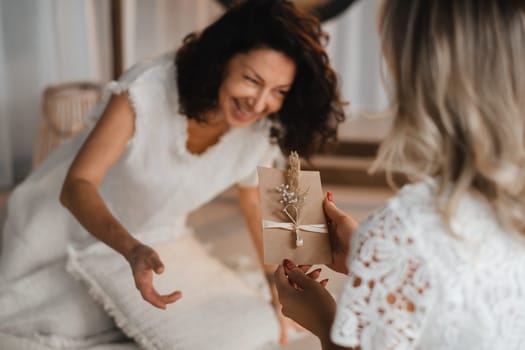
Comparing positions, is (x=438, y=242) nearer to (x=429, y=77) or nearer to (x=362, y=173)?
(x=429, y=77)

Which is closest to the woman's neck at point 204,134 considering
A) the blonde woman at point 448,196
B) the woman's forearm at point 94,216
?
the woman's forearm at point 94,216

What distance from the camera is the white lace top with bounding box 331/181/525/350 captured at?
2.48 ft

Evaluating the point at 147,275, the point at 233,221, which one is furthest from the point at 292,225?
the point at 233,221

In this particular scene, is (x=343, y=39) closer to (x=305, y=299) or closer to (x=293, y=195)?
(x=293, y=195)

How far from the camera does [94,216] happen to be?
117 centimetres

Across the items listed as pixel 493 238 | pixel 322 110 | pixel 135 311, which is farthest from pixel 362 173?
pixel 493 238

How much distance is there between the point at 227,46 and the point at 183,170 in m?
0.31

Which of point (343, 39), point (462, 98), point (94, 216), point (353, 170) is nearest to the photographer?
point (462, 98)

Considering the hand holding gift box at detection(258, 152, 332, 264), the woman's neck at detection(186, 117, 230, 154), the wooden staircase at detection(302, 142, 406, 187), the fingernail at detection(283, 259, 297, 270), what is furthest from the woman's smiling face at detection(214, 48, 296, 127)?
the wooden staircase at detection(302, 142, 406, 187)

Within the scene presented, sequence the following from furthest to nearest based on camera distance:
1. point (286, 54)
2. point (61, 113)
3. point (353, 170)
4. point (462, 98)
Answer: point (353, 170)
point (61, 113)
point (286, 54)
point (462, 98)

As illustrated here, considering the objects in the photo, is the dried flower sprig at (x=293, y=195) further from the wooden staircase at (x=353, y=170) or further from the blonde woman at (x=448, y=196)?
the wooden staircase at (x=353, y=170)

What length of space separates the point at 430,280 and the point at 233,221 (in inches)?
76.6

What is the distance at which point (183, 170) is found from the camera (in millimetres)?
1539

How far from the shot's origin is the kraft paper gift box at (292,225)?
102 cm
